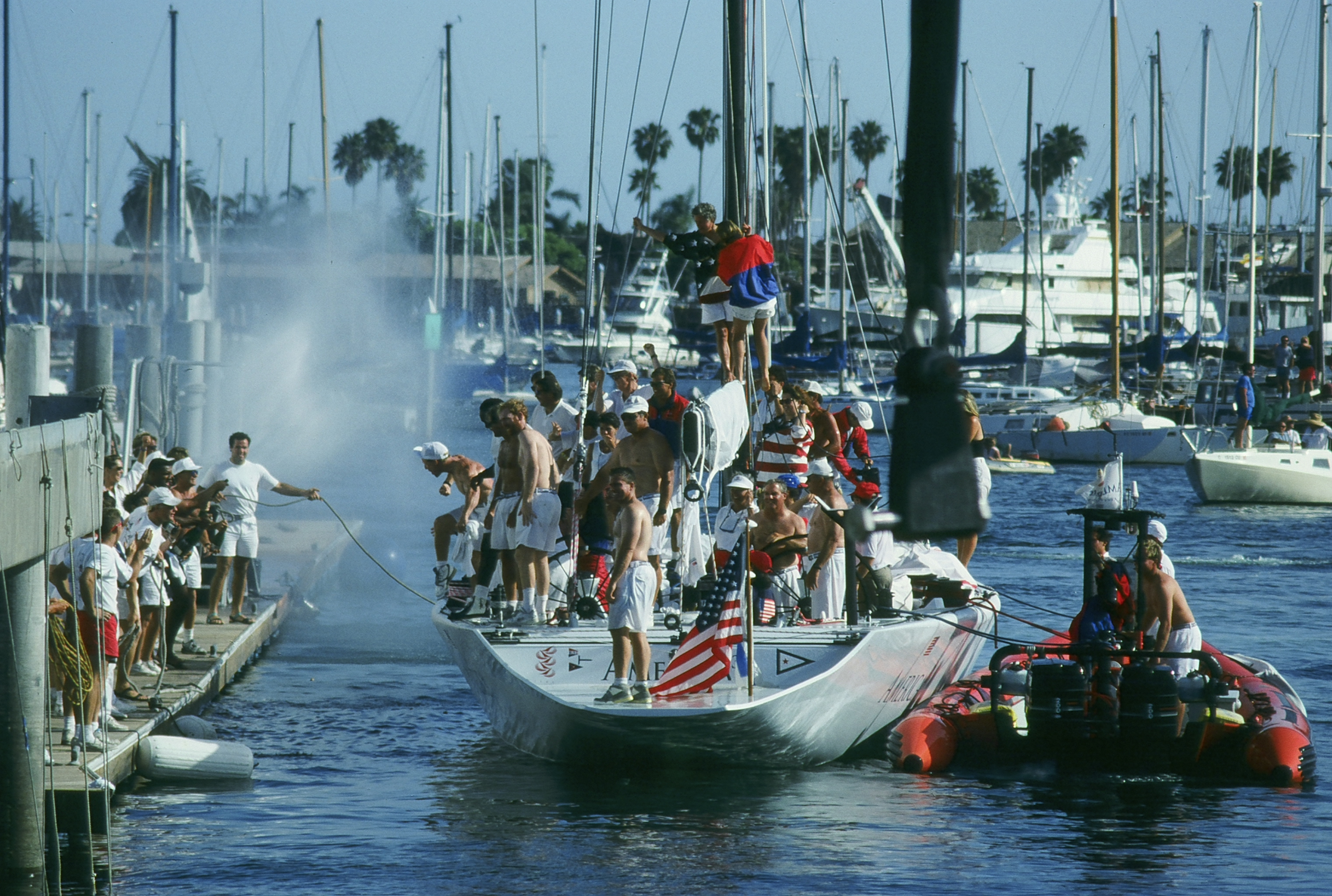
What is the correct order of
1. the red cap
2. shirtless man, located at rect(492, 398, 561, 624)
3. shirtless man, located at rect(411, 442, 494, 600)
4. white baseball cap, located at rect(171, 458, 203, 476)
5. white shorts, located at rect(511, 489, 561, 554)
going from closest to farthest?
shirtless man, located at rect(492, 398, 561, 624), white shorts, located at rect(511, 489, 561, 554), the red cap, white baseball cap, located at rect(171, 458, 203, 476), shirtless man, located at rect(411, 442, 494, 600)

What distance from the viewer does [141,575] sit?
45.9 feet

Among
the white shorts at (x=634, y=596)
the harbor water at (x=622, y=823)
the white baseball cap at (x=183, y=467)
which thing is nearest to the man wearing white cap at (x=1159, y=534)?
the harbor water at (x=622, y=823)

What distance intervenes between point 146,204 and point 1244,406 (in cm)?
7139

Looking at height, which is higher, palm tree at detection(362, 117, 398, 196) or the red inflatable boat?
palm tree at detection(362, 117, 398, 196)

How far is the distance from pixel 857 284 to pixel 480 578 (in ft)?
200

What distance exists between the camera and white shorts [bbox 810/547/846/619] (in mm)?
14836

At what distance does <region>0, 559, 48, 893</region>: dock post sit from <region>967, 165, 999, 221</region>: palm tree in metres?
98.2

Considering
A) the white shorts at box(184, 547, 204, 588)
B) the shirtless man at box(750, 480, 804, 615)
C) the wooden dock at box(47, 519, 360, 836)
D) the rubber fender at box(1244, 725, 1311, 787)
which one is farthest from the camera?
the white shorts at box(184, 547, 204, 588)

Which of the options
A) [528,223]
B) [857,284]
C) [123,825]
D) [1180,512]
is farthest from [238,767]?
[528,223]

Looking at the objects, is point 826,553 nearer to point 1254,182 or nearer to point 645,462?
point 645,462

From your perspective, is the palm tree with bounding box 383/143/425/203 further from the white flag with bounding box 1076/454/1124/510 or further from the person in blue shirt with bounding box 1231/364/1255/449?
the white flag with bounding box 1076/454/1124/510

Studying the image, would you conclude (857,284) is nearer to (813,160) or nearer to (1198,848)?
(813,160)

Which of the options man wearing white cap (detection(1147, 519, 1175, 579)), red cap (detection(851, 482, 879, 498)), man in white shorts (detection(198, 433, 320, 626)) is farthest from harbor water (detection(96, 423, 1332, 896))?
red cap (detection(851, 482, 879, 498))

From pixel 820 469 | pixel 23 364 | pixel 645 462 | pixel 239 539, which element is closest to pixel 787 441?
pixel 820 469
